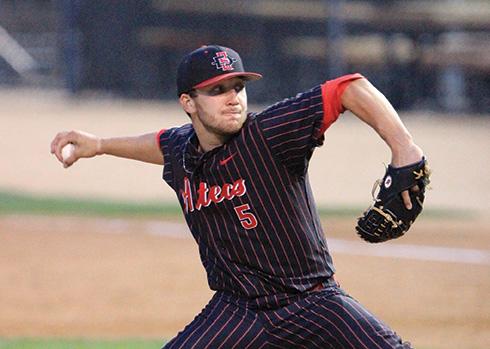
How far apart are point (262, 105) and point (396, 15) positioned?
2.96 m

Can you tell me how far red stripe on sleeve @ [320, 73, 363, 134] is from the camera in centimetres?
390

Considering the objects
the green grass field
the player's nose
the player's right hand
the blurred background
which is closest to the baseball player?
the player's nose

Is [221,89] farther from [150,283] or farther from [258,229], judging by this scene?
[150,283]

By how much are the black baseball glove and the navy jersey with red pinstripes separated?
37 cm

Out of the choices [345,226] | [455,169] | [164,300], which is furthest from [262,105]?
[164,300]

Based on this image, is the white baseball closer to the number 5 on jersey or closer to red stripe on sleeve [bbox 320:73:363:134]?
the number 5 on jersey

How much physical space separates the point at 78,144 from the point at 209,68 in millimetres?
932

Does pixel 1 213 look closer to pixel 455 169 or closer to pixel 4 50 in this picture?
pixel 455 169

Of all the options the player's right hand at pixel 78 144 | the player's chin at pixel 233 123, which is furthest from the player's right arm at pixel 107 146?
the player's chin at pixel 233 123

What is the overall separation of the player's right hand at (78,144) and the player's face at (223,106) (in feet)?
2.50

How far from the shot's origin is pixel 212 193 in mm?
4305

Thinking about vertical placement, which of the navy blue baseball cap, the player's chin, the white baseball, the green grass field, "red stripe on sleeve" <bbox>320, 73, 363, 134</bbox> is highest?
the navy blue baseball cap

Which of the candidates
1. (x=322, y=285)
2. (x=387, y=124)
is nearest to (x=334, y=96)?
(x=387, y=124)

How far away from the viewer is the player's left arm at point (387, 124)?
3748 mm
